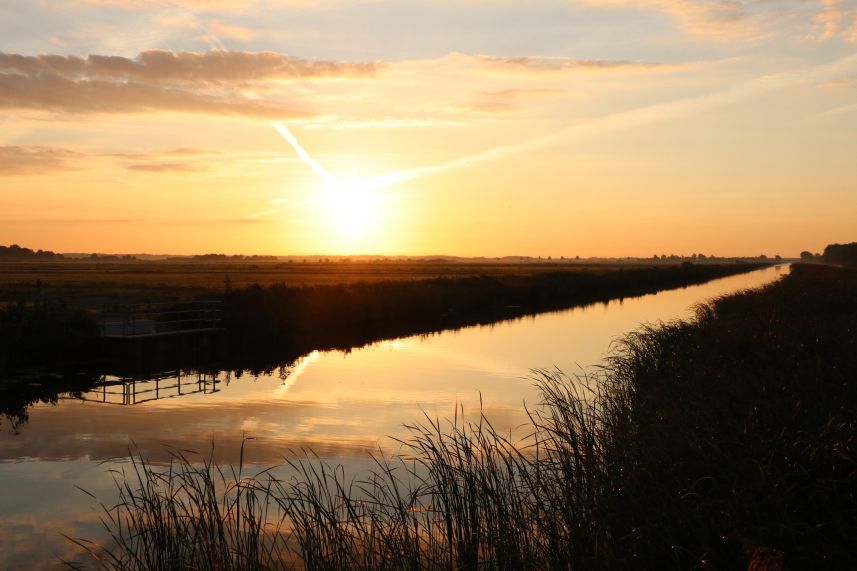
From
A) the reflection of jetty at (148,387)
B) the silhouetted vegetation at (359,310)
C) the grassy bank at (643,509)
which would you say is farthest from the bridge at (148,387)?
the grassy bank at (643,509)

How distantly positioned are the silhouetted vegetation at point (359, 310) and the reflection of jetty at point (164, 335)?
1.11 metres

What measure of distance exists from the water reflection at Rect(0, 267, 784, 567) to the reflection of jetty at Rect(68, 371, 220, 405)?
0.06 metres

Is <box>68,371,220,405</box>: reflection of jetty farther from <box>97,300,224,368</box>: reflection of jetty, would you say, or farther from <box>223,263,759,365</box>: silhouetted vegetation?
<box>223,263,759,365</box>: silhouetted vegetation

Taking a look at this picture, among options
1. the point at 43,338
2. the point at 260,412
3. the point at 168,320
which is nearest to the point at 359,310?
the point at 168,320

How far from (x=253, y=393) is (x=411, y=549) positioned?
16.1 m

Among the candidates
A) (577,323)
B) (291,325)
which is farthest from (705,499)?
(577,323)

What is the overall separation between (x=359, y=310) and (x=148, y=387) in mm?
23631

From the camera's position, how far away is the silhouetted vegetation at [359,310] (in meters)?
36.5

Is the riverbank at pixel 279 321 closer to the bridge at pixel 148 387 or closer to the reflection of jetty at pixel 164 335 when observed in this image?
the reflection of jetty at pixel 164 335

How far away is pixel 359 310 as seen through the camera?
1844 inches

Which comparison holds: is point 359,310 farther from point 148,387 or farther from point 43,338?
point 148,387

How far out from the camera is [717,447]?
7277 mm

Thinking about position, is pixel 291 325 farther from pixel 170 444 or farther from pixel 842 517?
pixel 842 517

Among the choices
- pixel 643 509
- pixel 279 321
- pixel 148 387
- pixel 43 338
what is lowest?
pixel 148 387
